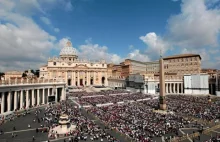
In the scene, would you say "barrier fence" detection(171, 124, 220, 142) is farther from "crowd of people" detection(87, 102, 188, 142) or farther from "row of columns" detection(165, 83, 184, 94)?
"row of columns" detection(165, 83, 184, 94)

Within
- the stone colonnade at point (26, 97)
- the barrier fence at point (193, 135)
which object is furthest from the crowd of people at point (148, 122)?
the stone colonnade at point (26, 97)

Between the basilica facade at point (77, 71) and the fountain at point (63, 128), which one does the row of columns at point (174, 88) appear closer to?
the basilica facade at point (77, 71)

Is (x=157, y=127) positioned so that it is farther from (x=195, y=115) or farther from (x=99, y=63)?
(x=99, y=63)

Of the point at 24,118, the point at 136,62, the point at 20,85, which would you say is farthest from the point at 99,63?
the point at 24,118

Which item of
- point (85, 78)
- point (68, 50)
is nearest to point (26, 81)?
point (85, 78)

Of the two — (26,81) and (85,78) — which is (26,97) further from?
(85,78)

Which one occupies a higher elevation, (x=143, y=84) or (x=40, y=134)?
(x=143, y=84)
